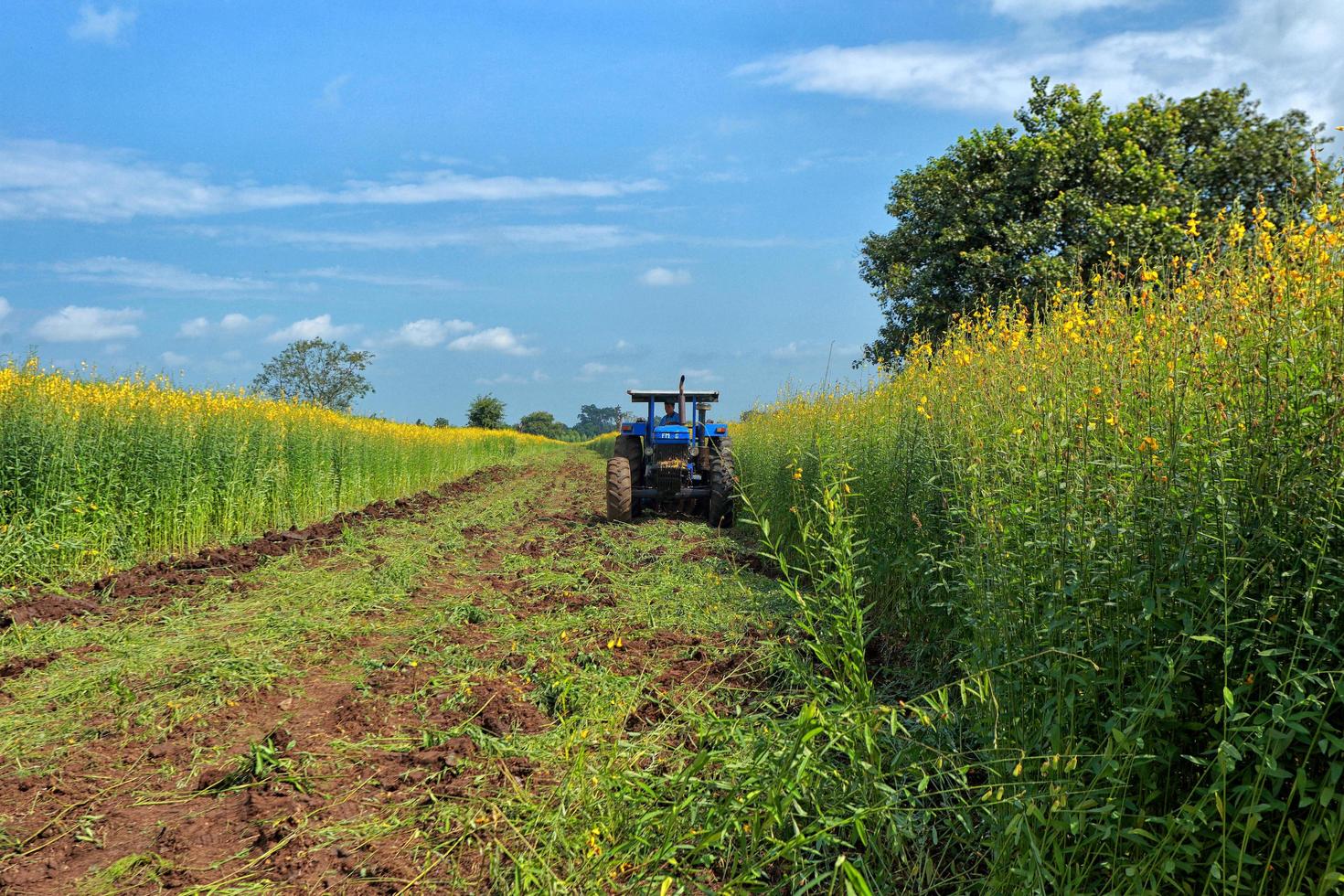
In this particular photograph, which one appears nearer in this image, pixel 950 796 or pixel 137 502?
pixel 950 796

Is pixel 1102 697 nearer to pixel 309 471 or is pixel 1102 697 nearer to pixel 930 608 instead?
pixel 930 608

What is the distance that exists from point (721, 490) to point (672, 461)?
3.62 ft

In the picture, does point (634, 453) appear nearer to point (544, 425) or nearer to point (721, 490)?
point (721, 490)

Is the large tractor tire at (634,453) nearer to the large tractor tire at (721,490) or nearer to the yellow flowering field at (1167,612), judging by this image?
the large tractor tire at (721,490)

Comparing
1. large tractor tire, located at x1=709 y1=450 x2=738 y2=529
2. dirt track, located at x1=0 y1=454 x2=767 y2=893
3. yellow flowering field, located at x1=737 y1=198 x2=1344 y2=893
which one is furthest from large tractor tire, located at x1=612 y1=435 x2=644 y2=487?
yellow flowering field, located at x1=737 y1=198 x2=1344 y2=893

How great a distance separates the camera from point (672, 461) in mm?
14117

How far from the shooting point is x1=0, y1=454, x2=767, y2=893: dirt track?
Answer: 3666 mm

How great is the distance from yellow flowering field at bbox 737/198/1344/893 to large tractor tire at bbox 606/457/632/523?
9.26m

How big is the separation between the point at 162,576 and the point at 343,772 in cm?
607

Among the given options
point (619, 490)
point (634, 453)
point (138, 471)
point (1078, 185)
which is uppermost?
point (1078, 185)

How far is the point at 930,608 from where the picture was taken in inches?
228

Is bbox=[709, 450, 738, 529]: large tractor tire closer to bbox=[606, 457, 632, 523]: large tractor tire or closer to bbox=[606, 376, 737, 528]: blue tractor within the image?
bbox=[606, 376, 737, 528]: blue tractor

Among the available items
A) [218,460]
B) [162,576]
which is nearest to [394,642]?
[162,576]

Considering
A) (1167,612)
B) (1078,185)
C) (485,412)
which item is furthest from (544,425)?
(1167,612)
